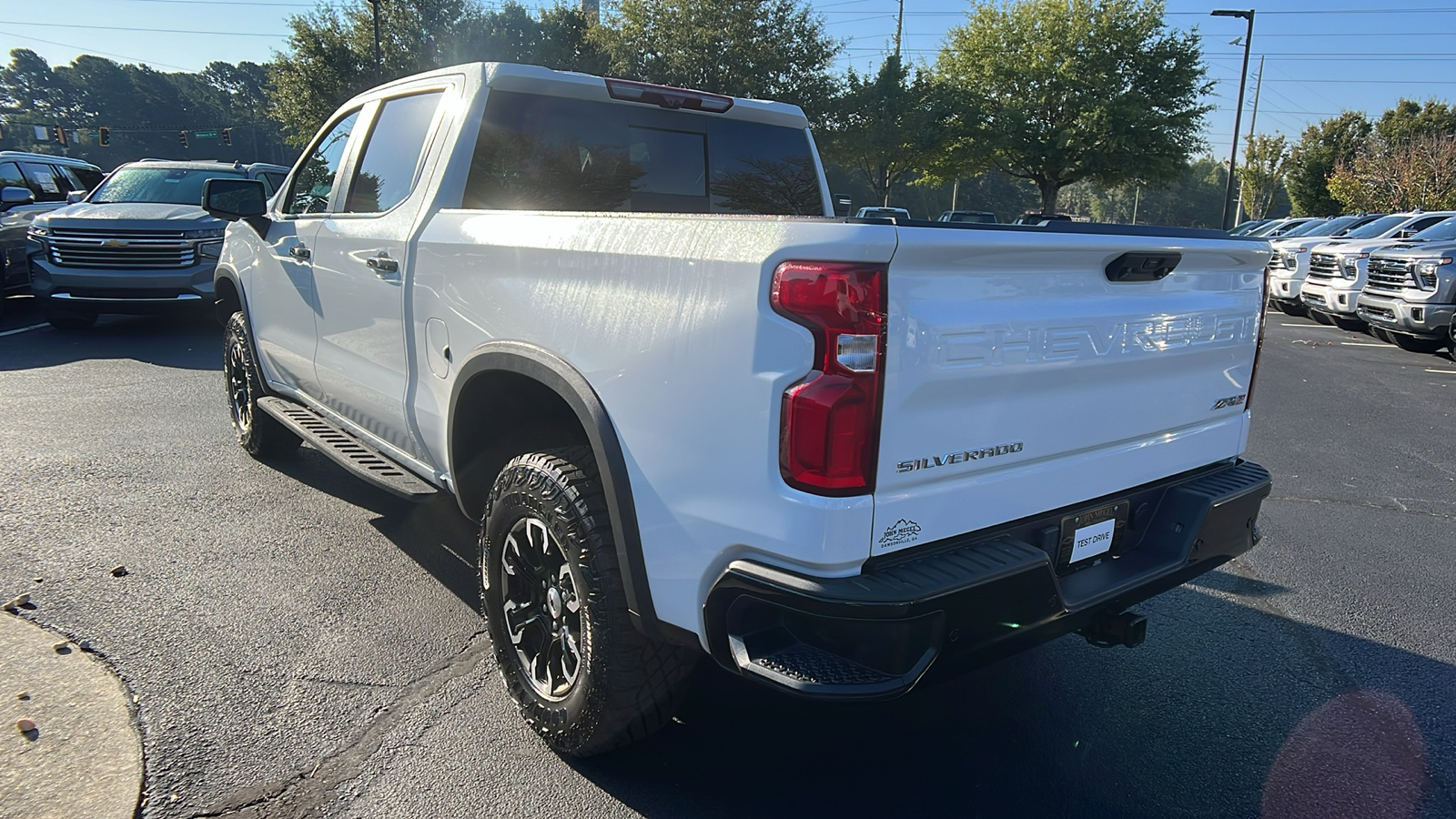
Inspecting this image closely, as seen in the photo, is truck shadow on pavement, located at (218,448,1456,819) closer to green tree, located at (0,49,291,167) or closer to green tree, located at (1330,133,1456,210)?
green tree, located at (1330,133,1456,210)

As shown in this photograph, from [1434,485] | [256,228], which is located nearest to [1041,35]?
[1434,485]

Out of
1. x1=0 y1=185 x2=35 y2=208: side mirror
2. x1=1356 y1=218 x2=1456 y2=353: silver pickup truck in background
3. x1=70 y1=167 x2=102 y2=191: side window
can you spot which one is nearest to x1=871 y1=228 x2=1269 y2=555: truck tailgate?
x1=1356 y1=218 x2=1456 y2=353: silver pickup truck in background

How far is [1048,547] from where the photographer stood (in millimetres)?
2416

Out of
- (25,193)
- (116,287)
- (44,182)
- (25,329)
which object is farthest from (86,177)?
(116,287)

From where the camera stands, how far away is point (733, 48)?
39.2 m

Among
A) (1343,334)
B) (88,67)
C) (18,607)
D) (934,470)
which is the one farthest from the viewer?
(88,67)

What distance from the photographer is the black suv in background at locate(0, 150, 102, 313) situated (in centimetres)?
1086

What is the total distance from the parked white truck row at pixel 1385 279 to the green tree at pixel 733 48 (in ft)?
87.1

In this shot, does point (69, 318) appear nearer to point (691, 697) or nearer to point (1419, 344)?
point (691, 697)

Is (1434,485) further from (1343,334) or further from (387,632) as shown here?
(1343,334)

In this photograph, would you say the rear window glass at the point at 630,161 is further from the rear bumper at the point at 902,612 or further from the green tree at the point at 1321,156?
the green tree at the point at 1321,156

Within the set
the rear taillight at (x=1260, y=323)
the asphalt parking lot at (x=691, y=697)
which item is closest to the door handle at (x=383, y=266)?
the asphalt parking lot at (x=691, y=697)

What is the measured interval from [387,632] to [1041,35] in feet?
141

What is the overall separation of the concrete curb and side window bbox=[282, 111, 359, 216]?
219 centimetres
